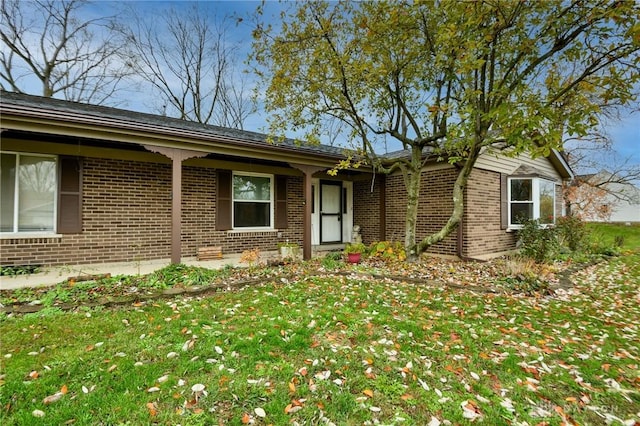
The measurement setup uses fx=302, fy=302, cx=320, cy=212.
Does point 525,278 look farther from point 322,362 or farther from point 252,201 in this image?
point 252,201

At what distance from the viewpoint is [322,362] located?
8.65 ft

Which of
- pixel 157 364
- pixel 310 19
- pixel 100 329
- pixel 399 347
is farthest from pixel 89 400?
pixel 310 19

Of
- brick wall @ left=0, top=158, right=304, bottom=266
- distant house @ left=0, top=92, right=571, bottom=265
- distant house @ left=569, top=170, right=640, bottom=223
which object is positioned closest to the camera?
distant house @ left=0, top=92, right=571, bottom=265

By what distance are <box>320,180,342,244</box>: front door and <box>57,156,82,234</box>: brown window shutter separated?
6.27 meters

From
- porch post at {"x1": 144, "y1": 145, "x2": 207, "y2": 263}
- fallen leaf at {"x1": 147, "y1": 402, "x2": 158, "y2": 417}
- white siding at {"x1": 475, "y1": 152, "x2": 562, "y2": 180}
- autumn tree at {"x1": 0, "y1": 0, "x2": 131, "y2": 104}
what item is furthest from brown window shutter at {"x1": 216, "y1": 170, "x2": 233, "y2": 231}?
autumn tree at {"x1": 0, "y1": 0, "x2": 131, "y2": 104}

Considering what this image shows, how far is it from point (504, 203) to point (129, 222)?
10.1 metres

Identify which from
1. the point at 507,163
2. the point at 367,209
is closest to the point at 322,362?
the point at 367,209

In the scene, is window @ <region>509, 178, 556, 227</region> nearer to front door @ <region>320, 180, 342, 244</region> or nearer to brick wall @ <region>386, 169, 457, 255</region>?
brick wall @ <region>386, 169, 457, 255</region>

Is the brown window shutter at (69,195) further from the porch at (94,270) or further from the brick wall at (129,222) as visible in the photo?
the porch at (94,270)

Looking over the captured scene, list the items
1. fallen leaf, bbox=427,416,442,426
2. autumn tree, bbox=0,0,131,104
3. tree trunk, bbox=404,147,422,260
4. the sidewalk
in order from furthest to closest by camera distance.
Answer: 1. autumn tree, bbox=0,0,131,104
2. tree trunk, bbox=404,147,422,260
3. the sidewalk
4. fallen leaf, bbox=427,416,442,426

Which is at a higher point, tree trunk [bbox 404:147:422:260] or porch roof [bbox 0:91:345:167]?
porch roof [bbox 0:91:345:167]

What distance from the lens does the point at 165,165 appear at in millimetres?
7355

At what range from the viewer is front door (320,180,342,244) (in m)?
10.0

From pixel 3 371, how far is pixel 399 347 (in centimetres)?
331
